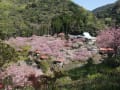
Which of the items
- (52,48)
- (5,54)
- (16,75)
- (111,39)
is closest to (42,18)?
(52,48)

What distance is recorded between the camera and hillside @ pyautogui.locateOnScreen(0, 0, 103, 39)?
79.6 m

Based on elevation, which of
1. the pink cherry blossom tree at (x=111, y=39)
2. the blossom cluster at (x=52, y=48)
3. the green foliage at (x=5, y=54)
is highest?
the green foliage at (x=5, y=54)

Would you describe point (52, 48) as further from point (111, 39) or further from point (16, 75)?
point (16, 75)

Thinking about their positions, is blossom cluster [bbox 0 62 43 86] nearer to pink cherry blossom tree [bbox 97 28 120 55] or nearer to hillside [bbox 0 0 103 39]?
pink cherry blossom tree [bbox 97 28 120 55]

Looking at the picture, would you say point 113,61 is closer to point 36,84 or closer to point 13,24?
point 36,84

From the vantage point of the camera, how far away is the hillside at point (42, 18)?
79625mm

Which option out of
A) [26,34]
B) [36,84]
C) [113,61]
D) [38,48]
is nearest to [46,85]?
[36,84]

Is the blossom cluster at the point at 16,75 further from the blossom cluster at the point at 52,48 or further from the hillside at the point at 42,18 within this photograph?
the hillside at the point at 42,18

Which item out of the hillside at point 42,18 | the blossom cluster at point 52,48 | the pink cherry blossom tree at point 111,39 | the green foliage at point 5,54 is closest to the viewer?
the green foliage at point 5,54

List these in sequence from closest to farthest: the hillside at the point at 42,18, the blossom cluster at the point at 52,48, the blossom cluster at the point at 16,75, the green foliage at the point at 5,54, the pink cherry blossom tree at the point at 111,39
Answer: the blossom cluster at the point at 16,75 → the green foliage at the point at 5,54 → the pink cherry blossom tree at the point at 111,39 → the blossom cluster at the point at 52,48 → the hillside at the point at 42,18

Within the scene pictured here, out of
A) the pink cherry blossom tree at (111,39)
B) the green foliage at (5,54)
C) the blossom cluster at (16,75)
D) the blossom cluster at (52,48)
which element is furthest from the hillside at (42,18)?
the blossom cluster at (16,75)

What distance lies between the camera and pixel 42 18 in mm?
98500

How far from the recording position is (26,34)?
257ft

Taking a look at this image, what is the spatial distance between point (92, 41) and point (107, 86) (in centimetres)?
5053
